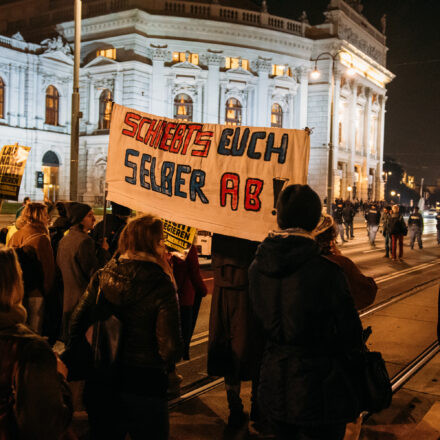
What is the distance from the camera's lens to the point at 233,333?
4363 millimetres

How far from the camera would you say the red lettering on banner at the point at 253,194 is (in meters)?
4.49

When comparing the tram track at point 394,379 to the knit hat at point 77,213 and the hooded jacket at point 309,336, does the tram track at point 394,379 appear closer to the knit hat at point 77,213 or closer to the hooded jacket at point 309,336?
the knit hat at point 77,213

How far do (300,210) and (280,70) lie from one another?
44222 millimetres

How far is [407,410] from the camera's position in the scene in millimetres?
4848

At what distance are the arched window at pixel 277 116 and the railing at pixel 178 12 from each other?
6182mm

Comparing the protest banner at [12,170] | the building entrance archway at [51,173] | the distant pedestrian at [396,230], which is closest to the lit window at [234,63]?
the building entrance archway at [51,173]

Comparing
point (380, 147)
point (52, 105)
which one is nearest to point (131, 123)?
point (52, 105)

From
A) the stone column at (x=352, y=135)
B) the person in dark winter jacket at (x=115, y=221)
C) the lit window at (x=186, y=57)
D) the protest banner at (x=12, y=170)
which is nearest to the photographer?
the person in dark winter jacket at (x=115, y=221)

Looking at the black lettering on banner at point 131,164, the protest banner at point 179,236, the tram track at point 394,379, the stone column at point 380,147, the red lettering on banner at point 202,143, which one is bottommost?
the tram track at point 394,379

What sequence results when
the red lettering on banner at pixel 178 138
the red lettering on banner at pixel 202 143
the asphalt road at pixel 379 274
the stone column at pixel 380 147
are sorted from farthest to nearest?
the stone column at pixel 380 147, the asphalt road at pixel 379 274, the red lettering on banner at pixel 178 138, the red lettering on banner at pixel 202 143

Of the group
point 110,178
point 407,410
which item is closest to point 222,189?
point 110,178

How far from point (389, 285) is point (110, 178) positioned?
8.92 metres

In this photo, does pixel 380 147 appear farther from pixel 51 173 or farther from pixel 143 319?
pixel 143 319

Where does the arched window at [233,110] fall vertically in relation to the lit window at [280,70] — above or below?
below
